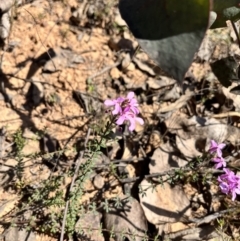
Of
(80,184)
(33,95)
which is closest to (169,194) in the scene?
(80,184)

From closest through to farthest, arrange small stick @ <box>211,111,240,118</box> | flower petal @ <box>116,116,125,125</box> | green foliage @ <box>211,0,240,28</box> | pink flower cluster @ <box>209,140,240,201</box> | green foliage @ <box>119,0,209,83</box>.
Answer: green foliage @ <box>119,0,209,83</box> < green foliage @ <box>211,0,240,28</box> < flower petal @ <box>116,116,125,125</box> < pink flower cluster @ <box>209,140,240,201</box> < small stick @ <box>211,111,240,118</box>

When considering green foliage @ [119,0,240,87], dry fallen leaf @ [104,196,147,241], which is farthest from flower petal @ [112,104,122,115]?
green foliage @ [119,0,240,87]

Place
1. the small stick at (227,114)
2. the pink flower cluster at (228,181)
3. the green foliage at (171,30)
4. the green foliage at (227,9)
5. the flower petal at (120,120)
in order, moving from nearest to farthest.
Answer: the green foliage at (171,30)
the green foliage at (227,9)
the flower petal at (120,120)
the pink flower cluster at (228,181)
the small stick at (227,114)

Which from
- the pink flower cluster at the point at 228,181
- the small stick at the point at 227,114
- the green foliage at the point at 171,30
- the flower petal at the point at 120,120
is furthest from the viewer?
the small stick at the point at 227,114

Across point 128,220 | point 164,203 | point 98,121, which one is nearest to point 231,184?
point 164,203

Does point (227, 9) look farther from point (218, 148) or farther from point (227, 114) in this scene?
point (227, 114)

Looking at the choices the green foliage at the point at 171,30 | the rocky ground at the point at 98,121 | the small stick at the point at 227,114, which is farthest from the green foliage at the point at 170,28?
the small stick at the point at 227,114

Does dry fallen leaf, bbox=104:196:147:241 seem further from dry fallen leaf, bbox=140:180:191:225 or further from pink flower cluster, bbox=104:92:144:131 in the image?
pink flower cluster, bbox=104:92:144:131

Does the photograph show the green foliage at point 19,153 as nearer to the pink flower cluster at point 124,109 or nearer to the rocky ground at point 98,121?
the rocky ground at point 98,121
